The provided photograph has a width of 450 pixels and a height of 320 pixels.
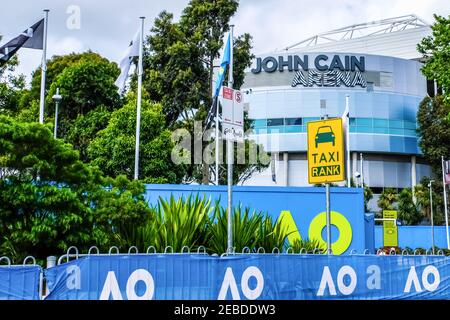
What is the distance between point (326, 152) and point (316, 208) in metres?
8.63

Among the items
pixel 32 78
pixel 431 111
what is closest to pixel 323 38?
pixel 431 111

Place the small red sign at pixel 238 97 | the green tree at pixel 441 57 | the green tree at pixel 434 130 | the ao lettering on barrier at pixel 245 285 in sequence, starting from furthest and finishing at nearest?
the green tree at pixel 434 130, the green tree at pixel 441 57, the small red sign at pixel 238 97, the ao lettering on barrier at pixel 245 285

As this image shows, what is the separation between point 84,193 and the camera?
1233cm

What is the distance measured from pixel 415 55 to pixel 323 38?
13.5 m

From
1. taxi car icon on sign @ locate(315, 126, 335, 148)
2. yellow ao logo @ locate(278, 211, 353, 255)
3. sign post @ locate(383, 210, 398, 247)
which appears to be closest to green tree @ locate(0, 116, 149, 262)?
taxi car icon on sign @ locate(315, 126, 335, 148)

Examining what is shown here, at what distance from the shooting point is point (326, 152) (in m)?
13.0

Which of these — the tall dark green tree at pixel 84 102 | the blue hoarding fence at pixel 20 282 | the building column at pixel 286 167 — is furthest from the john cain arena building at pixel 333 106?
the blue hoarding fence at pixel 20 282

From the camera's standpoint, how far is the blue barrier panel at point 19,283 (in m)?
8.20

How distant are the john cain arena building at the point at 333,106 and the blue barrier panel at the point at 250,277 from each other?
47.0 meters

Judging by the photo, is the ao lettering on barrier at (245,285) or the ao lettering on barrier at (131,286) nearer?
the ao lettering on barrier at (131,286)

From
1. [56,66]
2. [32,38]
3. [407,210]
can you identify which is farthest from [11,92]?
[407,210]

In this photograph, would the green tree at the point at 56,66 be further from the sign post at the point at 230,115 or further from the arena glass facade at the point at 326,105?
the sign post at the point at 230,115

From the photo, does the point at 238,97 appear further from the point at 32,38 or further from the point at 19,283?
the point at 32,38

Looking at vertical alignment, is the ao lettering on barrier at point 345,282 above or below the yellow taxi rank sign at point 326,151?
below
